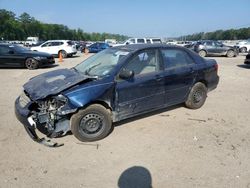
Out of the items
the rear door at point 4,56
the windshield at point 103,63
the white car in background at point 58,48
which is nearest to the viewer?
the windshield at point 103,63

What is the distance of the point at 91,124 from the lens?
464 centimetres

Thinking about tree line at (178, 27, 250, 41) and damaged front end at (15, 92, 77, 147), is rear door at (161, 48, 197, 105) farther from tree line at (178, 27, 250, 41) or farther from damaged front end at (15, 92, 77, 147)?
tree line at (178, 27, 250, 41)

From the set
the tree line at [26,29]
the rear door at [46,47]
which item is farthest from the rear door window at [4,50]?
the tree line at [26,29]

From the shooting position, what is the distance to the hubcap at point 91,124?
15.1 feet

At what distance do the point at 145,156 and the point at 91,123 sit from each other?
3.74 feet

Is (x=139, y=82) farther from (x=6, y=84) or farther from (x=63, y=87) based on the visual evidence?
(x=6, y=84)

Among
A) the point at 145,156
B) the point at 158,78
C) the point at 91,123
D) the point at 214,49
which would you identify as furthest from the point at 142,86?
the point at 214,49

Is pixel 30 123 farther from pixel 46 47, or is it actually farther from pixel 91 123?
pixel 46 47

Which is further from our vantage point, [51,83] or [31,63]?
[31,63]

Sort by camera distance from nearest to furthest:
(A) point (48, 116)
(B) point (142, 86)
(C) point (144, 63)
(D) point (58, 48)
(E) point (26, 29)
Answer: (A) point (48, 116)
(B) point (142, 86)
(C) point (144, 63)
(D) point (58, 48)
(E) point (26, 29)

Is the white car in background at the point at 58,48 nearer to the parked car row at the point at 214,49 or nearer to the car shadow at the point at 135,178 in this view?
the parked car row at the point at 214,49

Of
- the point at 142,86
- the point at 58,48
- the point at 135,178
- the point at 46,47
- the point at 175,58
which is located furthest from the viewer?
the point at 46,47

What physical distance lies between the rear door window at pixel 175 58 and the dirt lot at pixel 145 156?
3.81 ft

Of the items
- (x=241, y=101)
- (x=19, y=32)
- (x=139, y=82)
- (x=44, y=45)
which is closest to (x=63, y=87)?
(x=139, y=82)
